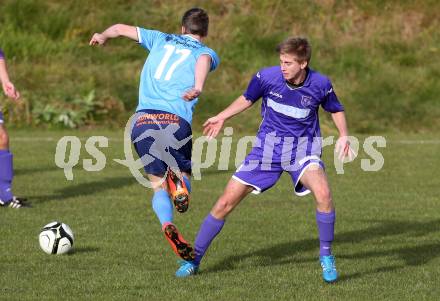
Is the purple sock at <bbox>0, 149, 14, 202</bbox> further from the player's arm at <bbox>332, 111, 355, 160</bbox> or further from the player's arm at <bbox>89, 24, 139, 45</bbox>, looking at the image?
the player's arm at <bbox>332, 111, 355, 160</bbox>

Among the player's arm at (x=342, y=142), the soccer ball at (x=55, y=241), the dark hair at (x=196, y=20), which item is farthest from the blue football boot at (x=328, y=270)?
the soccer ball at (x=55, y=241)

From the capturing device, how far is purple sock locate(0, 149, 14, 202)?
1141 centimetres

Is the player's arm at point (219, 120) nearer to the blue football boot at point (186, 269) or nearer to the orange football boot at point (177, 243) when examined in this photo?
the orange football boot at point (177, 243)

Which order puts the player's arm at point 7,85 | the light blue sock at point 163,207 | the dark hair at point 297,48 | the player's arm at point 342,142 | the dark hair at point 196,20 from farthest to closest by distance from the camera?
the player's arm at point 7,85 < the dark hair at point 196,20 < the light blue sock at point 163,207 < the player's arm at point 342,142 < the dark hair at point 297,48

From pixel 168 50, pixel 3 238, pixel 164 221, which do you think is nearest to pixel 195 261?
pixel 164 221

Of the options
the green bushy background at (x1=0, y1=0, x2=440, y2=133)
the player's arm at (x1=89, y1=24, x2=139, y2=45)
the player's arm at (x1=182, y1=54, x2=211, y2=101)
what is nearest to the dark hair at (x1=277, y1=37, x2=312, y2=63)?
the player's arm at (x1=182, y1=54, x2=211, y2=101)

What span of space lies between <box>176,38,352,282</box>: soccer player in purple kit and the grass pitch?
1.34ft

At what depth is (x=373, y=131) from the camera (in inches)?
883

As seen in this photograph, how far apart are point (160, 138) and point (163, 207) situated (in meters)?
0.55

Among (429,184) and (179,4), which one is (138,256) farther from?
(179,4)

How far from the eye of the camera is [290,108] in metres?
7.77

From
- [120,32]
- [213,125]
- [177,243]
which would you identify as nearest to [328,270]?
[177,243]

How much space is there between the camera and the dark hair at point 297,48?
7.46 meters

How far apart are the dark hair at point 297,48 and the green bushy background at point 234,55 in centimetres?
1453
